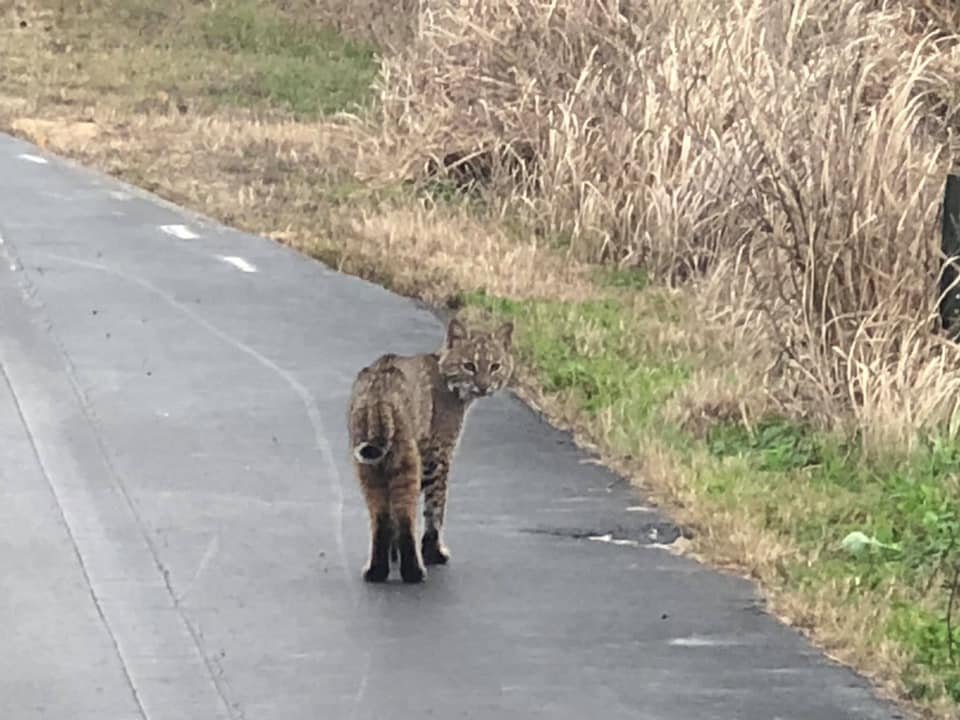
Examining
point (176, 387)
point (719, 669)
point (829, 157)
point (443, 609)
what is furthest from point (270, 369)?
point (719, 669)

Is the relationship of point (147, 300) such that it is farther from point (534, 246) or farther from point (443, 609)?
point (443, 609)

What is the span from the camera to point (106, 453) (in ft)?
31.2

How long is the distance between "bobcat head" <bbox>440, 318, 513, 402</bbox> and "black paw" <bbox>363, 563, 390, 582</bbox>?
2.30 feet

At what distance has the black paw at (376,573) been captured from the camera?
7.84 metres

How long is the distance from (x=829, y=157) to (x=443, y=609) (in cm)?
430

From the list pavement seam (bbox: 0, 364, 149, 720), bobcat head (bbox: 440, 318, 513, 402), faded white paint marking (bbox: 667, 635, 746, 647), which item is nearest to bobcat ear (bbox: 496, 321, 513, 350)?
bobcat head (bbox: 440, 318, 513, 402)

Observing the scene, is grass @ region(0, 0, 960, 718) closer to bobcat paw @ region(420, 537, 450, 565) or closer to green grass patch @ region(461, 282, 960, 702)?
green grass patch @ region(461, 282, 960, 702)

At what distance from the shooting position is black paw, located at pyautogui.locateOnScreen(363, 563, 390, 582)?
784 cm

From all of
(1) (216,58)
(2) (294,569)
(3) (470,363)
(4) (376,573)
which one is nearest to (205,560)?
(2) (294,569)

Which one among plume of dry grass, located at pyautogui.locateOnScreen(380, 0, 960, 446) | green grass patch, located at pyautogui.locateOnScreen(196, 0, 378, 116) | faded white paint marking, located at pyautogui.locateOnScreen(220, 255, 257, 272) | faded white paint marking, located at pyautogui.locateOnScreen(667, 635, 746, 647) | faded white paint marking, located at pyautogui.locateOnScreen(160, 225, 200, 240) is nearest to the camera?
faded white paint marking, located at pyautogui.locateOnScreen(667, 635, 746, 647)

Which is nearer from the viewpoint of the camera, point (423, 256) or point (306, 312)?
point (306, 312)

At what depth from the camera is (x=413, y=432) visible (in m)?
7.75

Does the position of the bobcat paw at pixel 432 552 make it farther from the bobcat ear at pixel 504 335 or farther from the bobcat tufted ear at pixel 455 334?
the bobcat ear at pixel 504 335

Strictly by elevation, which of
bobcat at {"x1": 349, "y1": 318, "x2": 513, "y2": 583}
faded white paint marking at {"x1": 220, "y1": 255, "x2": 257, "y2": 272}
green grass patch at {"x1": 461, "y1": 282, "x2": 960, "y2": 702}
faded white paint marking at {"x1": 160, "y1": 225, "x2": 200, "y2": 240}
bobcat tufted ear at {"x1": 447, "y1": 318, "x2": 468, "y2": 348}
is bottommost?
faded white paint marking at {"x1": 160, "y1": 225, "x2": 200, "y2": 240}
